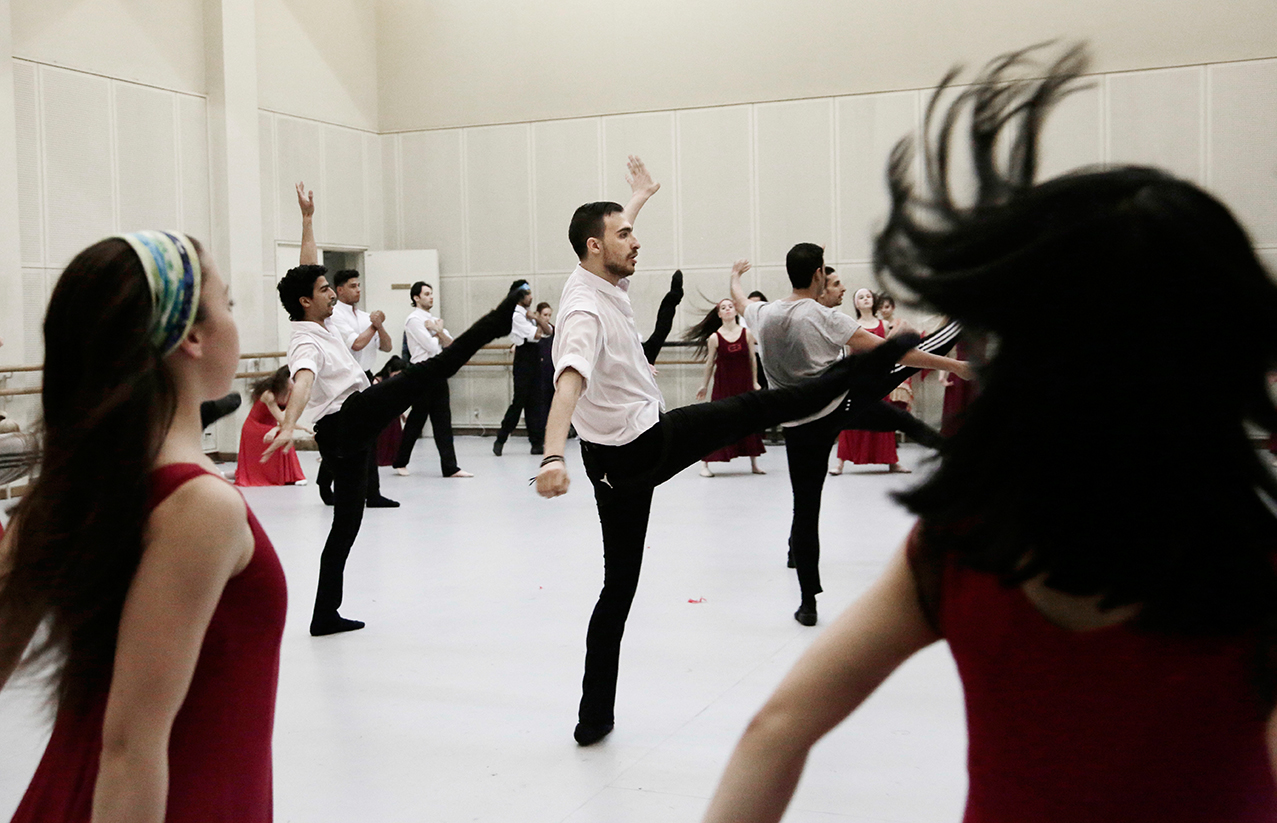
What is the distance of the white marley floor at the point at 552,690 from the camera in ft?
9.30

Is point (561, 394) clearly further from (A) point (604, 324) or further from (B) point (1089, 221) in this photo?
(B) point (1089, 221)

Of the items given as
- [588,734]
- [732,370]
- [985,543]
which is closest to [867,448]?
[732,370]

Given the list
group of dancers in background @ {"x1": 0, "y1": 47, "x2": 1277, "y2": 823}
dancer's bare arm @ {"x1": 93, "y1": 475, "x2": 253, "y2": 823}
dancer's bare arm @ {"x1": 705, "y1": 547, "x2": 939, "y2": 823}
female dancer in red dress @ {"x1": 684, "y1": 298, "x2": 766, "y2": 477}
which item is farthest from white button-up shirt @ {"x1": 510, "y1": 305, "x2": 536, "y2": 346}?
dancer's bare arm @ {"x1": 705, "y1": 547, "x2": 939, "y2": 823}

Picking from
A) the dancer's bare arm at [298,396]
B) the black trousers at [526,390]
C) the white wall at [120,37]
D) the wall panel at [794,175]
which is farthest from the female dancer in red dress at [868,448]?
the white wall at [120,37]

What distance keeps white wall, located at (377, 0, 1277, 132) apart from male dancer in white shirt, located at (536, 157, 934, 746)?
8618 mm

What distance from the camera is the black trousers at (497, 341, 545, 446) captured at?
11258mm

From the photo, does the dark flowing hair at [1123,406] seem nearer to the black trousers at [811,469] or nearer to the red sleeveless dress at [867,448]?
the black trousers at [811,469]

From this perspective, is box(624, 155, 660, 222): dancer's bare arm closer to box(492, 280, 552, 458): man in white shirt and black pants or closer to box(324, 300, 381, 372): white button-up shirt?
box(324, 300, 381, 372): white button-up shirt

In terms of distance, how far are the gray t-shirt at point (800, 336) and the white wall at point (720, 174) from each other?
6474mm

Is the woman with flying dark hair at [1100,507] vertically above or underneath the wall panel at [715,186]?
underneath

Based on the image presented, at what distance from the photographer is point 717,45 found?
1217 cm

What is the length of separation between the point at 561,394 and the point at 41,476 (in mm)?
1957

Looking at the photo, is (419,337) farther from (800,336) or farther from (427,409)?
(800,336)

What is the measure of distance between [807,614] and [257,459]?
615 centimetres
